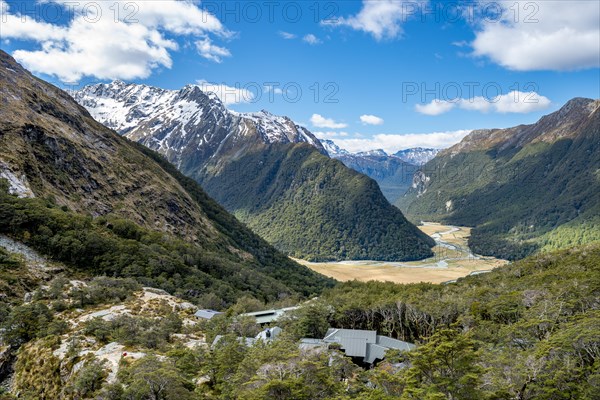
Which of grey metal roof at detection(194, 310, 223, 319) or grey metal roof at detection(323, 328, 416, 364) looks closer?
grey metal roof at detection(323, 328, 416, 364)

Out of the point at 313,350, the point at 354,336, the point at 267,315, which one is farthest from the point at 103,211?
the point at 313,350

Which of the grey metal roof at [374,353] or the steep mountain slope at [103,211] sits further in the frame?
the steep mountain slope at [103,211]

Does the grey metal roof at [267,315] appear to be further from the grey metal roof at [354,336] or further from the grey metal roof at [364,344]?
the grey metal roof at [354,336]

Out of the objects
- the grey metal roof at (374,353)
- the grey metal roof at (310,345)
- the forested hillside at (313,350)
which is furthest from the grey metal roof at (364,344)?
the forested hillside at (313,350)

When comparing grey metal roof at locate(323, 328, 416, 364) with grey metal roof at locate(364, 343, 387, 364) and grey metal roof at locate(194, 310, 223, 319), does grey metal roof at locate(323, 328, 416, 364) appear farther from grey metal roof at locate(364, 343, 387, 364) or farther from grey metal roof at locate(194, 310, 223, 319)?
grey metal roof at locate(194, 310, 223, 319)

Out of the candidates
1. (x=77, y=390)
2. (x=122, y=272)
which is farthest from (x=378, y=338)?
(x=122, y=272)

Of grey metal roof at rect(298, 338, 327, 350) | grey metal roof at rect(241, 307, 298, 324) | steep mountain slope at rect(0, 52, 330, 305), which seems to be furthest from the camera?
steep mountain slope at rect(0, 52, 330, 305)

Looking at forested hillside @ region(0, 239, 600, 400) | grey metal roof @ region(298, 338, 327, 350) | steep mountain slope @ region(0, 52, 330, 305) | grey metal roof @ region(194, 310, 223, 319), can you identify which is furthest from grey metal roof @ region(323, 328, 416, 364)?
steep mountain slope @ region(0, 52, 330, 305)

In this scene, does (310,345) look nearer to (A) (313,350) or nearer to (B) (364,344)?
(A) (313,350)
